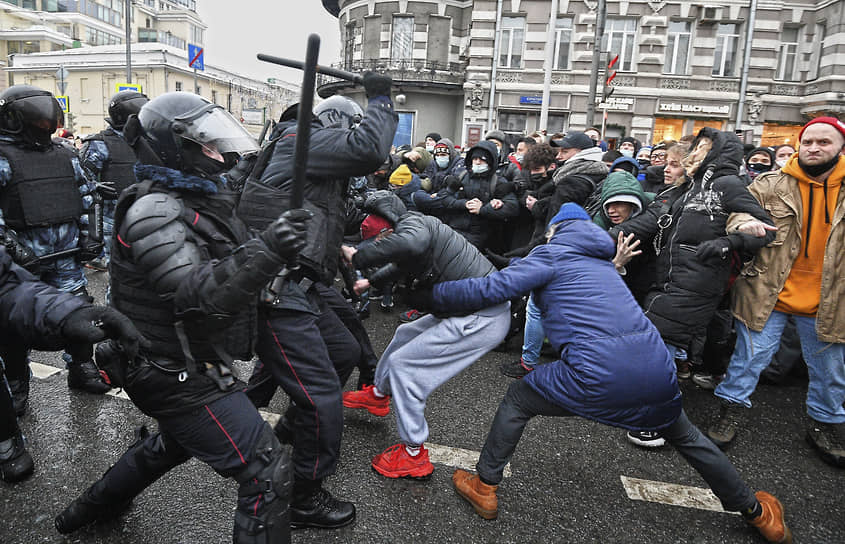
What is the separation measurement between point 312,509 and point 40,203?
277 cm

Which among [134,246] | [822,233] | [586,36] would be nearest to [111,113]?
[134,246]

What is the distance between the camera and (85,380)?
12.3ft

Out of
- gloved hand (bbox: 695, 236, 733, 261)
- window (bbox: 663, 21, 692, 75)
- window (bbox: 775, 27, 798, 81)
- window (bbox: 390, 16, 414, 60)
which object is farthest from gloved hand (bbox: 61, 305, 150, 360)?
window (bbox: 775, 27, 798, 81)

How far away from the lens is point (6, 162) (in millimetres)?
3383

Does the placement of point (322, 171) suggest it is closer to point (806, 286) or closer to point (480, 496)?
point (480, 496)

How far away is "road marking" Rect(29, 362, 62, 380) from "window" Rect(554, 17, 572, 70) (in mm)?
20843

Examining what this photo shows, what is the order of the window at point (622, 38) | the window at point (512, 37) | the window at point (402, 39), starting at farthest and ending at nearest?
the window at point (402, 39)
the window at point (512, 37)
the window at point (622, 38)

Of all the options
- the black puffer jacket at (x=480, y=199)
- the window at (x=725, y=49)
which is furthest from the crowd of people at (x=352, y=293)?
the window at (x=725, y=49)

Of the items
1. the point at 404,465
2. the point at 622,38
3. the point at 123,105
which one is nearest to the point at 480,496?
the point at 404,465

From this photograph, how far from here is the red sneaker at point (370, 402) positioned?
354cm

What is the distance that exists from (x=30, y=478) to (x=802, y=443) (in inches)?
184

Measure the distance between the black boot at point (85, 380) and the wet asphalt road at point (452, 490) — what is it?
0.25 feet

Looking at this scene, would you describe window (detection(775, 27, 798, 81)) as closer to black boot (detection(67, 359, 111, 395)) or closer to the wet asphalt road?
the wet asphalt road

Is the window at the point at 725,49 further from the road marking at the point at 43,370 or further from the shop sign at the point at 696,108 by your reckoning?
the road marking at the point at 43,370
